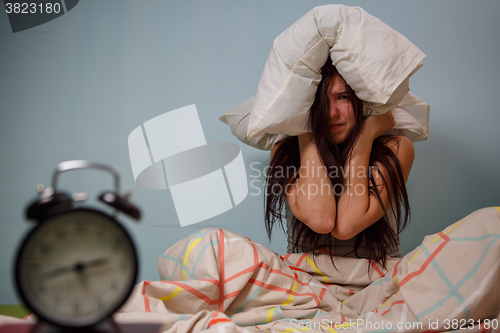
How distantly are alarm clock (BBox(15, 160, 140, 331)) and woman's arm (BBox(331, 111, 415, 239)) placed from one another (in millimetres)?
817

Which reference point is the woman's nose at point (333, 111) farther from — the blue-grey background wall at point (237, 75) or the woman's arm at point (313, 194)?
the blue-grey background wall at point (237, 75)

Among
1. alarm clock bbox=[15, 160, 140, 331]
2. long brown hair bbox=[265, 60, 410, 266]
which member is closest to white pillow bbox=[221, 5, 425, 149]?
long brown hair bbox=[265, 60, 410, 266]

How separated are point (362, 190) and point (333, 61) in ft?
1.28

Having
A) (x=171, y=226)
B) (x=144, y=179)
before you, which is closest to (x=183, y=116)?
(x=144, y=179)

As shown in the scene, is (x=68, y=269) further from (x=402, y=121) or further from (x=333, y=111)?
(x=402, y=121)

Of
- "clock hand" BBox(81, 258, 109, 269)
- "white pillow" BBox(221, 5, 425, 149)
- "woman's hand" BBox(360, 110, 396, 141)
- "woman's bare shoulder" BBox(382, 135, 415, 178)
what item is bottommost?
"woman's bare shoulder" BBox(382, 135, 415, 178)

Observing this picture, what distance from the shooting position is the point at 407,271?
74 centimetres

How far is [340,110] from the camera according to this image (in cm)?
104

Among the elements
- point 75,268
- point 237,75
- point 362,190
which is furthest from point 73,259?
point 237,75

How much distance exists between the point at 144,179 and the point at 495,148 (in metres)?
1.49

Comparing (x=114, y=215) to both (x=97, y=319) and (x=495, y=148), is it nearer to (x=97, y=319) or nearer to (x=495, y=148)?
(x=97, y=319)

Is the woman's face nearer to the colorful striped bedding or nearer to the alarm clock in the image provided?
the colorful striped bedding

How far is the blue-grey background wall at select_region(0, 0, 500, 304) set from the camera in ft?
4.43

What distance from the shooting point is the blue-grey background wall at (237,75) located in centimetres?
135
